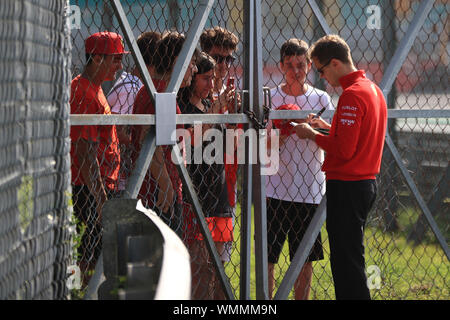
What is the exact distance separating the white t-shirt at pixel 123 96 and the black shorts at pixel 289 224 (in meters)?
1.13

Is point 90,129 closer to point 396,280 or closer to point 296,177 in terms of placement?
point 296,177

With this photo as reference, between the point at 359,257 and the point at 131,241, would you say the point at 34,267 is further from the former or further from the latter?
the point at 359,257

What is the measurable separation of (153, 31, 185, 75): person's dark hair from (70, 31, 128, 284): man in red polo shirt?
230 millimetres

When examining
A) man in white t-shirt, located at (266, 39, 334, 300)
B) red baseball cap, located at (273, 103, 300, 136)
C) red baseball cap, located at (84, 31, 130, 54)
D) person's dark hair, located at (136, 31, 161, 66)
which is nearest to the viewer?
red baseball cap, located at (84, 31, 130, 54)

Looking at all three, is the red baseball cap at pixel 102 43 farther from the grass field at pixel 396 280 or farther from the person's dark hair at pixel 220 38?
the grass field at pixel 396 280

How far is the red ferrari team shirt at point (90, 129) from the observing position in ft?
13.2

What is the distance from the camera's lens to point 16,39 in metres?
2.21

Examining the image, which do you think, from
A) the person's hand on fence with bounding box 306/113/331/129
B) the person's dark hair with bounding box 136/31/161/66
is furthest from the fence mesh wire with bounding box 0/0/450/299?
the person's hand on fence with bounding box 306/113/331/129

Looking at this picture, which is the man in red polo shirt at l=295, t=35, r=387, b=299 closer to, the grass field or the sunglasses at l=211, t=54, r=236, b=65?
the sunglasses at l=211, t=54, r=236, b=65

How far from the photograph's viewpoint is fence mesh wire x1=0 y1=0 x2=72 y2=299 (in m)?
2.17

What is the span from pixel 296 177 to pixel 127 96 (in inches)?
46.3

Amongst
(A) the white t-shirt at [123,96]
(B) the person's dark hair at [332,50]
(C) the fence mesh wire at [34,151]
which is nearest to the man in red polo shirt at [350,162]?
(B) the person's dark hair at [332,50]

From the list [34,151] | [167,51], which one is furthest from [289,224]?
[34,151]
